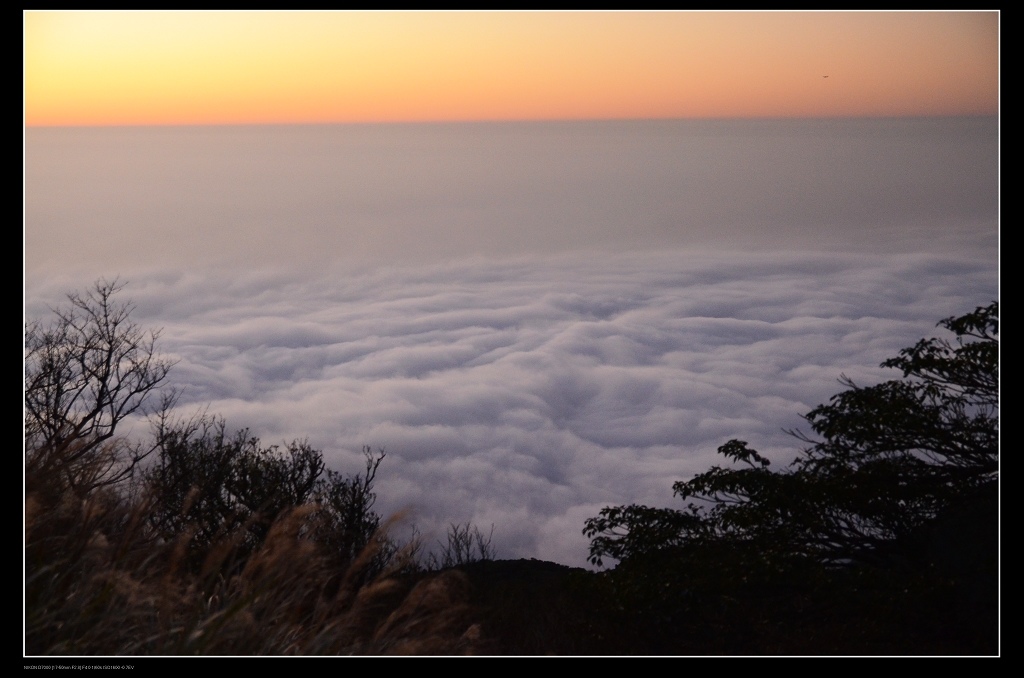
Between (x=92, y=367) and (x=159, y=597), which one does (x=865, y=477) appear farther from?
(x=92, y=367)

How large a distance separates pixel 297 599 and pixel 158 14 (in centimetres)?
475

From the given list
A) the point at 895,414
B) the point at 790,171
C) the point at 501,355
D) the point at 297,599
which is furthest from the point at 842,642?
the point at 501,355

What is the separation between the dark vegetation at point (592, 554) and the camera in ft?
12.9

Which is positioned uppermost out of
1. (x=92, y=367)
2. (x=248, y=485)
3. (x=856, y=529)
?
(x=92, y=367)

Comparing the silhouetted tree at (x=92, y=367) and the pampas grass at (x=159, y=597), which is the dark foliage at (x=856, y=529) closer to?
the pampas grass at (x=159, y=597)

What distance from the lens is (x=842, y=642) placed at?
5293 millimetres

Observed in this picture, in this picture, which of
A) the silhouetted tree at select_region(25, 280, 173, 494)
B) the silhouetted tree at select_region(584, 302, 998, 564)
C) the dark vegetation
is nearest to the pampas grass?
the dark vegetation

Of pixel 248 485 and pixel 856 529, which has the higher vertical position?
pixel 248 485

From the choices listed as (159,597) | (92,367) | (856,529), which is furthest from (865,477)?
(92,367)

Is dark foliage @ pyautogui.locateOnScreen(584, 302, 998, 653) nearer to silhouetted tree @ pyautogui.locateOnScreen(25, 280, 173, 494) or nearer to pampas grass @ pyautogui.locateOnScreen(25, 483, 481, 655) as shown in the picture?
pampas grass @ pyautogui.locateOnScreen(25, 483, 481, 655)

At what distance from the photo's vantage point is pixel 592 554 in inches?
263

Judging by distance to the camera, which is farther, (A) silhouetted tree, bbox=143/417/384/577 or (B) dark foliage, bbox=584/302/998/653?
(A) silhouetted tree, bbox=143/417/384/577

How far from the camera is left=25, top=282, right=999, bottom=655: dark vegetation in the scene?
154 inches

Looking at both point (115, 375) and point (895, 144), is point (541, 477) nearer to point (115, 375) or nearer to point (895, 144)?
point (115, 375)
